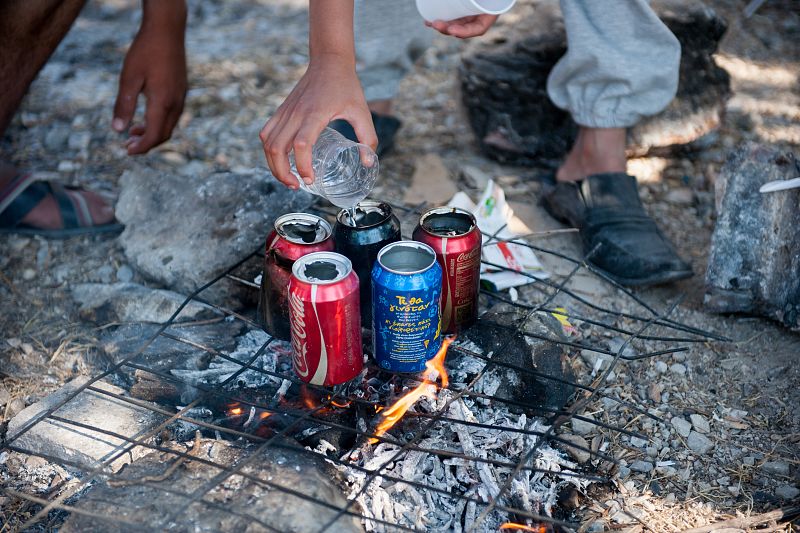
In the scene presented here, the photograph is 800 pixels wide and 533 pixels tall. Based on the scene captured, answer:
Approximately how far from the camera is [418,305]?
6.78 feet

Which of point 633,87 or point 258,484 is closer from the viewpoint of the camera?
point 258,484

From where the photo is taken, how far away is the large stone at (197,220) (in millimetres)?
2816

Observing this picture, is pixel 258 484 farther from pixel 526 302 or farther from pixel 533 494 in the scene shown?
pixel 526 302

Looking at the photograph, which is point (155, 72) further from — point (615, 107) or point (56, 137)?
point (615, 107)

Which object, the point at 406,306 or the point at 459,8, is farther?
the point at 459,8

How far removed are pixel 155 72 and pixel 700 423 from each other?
2604mm

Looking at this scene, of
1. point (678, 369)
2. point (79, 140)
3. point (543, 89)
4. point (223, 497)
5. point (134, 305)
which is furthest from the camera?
point (79, 140)

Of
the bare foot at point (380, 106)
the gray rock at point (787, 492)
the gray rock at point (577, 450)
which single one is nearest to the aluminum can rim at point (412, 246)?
the gray rock at point (577, 450)

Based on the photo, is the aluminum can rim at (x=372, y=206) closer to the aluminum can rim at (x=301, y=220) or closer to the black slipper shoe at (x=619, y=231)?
the aluminum can rim at (x=301, y=220)

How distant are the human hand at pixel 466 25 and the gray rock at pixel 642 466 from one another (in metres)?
1.49

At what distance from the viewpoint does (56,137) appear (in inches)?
159

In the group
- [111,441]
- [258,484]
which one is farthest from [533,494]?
[111,441]

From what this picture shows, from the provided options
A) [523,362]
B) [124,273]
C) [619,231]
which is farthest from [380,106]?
[523,362]

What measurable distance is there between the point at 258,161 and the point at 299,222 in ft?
5.61
